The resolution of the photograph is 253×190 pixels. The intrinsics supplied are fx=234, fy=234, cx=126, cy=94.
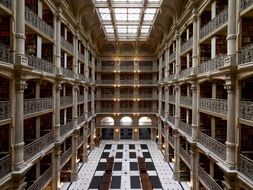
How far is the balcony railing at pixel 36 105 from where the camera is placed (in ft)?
34.1

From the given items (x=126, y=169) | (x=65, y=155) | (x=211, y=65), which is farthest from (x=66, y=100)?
(x=211, y=65)

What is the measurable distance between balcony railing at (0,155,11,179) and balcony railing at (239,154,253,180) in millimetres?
8733

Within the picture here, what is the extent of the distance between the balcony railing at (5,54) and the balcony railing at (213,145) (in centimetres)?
938

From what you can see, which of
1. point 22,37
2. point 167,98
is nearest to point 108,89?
point 167,98

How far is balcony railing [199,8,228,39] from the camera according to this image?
10.2 m

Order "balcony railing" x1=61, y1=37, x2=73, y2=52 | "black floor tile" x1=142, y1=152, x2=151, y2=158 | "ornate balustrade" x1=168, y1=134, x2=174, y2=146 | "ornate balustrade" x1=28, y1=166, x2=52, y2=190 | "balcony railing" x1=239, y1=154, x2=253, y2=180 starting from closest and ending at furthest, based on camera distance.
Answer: "balcony railing" x1=239, y1=154, x2=253, y2=180, "ornate balustrade" x1=28, y1=166, x2=52, y2=190, "balcony railing" x1=61, y1=37, x2=73, y2=52, "ornate balustrade" x1=168, y1=134, x2=174, y2=146, "black floor tile" x1=142, y1=152, x2=151, y2=158

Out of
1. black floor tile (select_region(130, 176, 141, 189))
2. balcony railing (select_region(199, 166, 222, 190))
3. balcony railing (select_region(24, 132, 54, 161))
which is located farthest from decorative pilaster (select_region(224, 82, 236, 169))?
black floor tile (select_region(130, 176, 141, 189))

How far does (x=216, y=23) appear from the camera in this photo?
11133mm

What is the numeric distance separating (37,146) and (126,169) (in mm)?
11115

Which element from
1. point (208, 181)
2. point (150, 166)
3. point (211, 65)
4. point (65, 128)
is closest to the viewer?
point (211, 65)

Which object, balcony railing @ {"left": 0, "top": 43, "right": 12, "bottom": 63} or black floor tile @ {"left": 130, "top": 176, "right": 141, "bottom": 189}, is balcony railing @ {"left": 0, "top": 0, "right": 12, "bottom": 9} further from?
black floor tile @ {"left": 130, "top": 176, "right": 141, "bottom": 189}

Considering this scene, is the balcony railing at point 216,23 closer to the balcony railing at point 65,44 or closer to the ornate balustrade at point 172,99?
the ornate balustrade at point 172,99

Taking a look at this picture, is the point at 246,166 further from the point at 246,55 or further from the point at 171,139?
the point at 171,139

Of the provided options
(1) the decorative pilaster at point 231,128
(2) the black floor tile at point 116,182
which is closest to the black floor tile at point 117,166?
(2) the black floor tile at point 116,182
